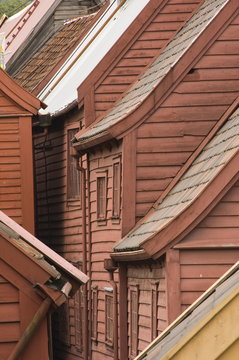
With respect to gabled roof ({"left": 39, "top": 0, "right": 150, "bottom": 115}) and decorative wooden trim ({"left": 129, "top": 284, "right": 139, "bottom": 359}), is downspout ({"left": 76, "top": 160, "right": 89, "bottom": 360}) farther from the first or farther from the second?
decorative wooden trim ({"left": 129, "top": 284, "right": 139, "bottom": 359})

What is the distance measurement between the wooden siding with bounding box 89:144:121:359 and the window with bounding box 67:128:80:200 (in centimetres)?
256

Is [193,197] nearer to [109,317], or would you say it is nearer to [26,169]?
[109,317]

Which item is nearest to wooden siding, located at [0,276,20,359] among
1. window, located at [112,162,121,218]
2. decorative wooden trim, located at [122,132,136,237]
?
decorative wooden trim, located at [122,132,136,237]

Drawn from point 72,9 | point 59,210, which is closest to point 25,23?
point 72,9

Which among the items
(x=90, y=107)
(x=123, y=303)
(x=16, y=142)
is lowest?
(x=123, y=303)

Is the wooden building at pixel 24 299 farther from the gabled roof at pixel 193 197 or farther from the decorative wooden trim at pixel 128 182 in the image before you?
the decorative wooden trim at pixel 128 182

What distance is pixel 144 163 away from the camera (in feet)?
81.0

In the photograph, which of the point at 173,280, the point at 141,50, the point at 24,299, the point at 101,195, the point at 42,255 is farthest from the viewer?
the point at 141,50

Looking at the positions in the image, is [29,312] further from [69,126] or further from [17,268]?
[69,126]

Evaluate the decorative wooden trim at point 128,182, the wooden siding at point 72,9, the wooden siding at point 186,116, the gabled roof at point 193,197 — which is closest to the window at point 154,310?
the gabled roof at point 193,197

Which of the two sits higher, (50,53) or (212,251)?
(50,53)

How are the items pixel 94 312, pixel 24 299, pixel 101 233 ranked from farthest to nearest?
pixel 94 312, pixel 101 233, pixel 24 299

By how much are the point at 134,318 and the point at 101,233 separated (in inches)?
138

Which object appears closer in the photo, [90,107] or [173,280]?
[173,280]
